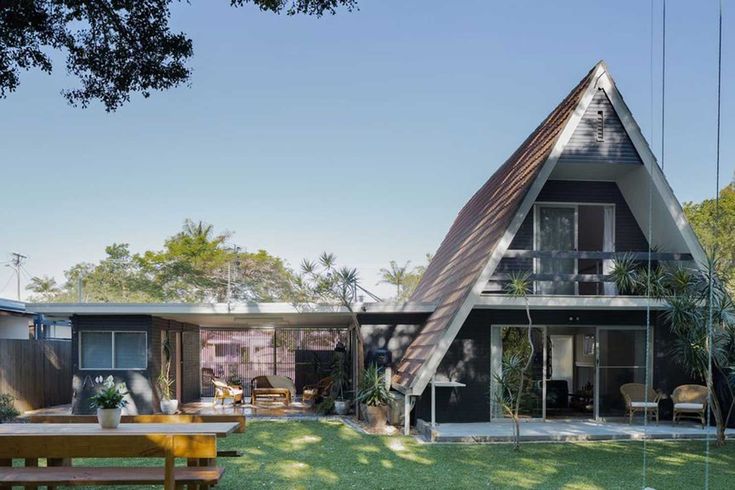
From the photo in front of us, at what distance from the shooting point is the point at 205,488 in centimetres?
711

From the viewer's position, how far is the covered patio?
11906mm

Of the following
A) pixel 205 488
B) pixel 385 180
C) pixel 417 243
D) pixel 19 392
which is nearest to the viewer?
pixel 205 488

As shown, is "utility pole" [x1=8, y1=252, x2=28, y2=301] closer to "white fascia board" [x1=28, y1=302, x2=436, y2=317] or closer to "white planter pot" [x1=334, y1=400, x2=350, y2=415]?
"white fascia board" [x1=28, y1=302, x2=436, y2=317]

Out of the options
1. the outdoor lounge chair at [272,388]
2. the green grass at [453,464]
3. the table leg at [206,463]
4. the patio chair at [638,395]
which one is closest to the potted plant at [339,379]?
the outdoor lounge chair at [272,388]

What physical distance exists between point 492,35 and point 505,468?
13055 millimetres

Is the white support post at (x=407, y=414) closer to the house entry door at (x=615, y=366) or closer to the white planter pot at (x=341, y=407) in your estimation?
the white planter pot at (x=341, y=407)

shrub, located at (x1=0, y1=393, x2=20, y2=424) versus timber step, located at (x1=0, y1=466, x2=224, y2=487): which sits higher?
timber step, located at (x1=0, y1=466, x2=224, y2=487)

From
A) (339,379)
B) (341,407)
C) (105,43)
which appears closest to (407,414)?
(341,407)

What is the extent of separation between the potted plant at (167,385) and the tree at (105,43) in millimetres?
9383

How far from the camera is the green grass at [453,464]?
8.63 metres

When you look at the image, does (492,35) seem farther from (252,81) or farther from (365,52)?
(252,81)

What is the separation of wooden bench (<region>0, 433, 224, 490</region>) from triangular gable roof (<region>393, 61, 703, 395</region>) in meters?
6.67

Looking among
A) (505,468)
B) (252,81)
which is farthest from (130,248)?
(505,468)

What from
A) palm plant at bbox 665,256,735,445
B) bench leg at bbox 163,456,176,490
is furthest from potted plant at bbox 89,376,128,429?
palm plant at bbox 665,256,735,445
